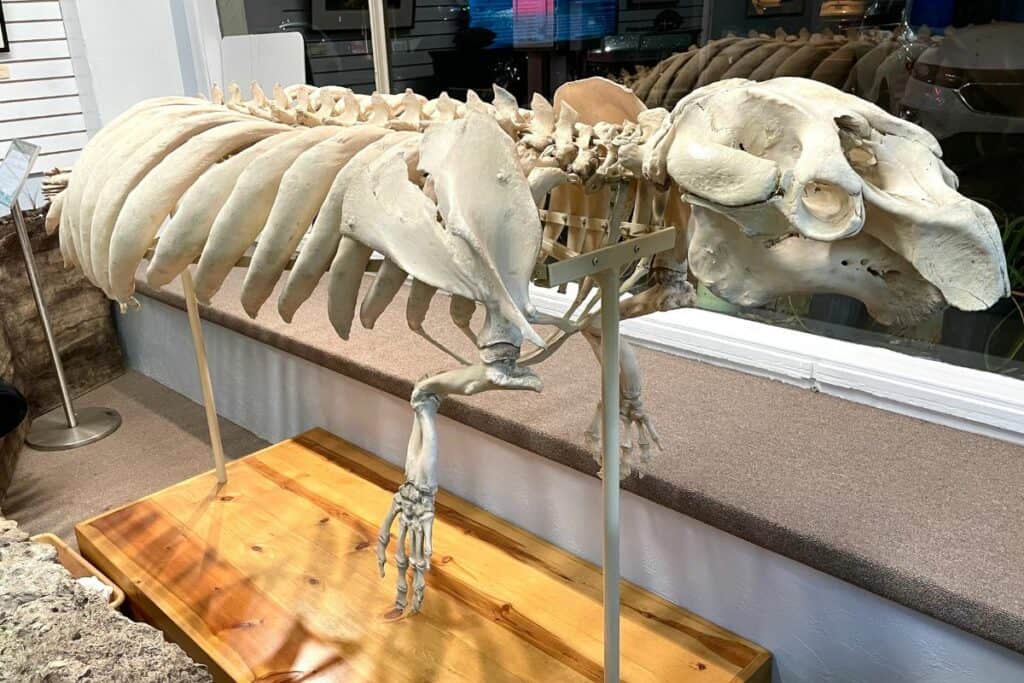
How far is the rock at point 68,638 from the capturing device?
1.48 m

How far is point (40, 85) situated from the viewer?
382cm

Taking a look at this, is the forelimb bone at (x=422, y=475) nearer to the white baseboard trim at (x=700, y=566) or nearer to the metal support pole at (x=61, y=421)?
the white baseboard trim at (x=700, y=566)

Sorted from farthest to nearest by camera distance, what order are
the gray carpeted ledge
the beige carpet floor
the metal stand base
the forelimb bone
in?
the metal stand base
the beige carpet floor
the gray carpeted ledge
the forelimb bone

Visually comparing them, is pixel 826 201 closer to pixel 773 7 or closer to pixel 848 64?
pixel 848 64

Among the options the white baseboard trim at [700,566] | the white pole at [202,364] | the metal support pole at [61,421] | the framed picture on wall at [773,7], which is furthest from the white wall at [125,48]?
the framed picture on wall at [773,7]

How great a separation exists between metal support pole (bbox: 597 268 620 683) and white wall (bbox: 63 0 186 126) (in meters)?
3.35

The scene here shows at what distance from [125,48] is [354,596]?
3.09 meters

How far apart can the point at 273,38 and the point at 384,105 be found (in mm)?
2200

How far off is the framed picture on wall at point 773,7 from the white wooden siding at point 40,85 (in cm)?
329

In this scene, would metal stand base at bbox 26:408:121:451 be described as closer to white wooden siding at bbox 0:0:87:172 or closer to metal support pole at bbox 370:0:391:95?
white wooden siding at bbox 0:0:87:172

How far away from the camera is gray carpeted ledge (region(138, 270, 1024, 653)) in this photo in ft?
4.39

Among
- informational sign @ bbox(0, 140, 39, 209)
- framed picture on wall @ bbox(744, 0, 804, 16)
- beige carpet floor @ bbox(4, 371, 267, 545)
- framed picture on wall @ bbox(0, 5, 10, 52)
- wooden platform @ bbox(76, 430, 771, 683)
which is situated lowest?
beige carpet floor @ bbox(4, 371, 267, 545)

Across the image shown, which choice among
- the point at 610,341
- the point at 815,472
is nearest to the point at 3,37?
the point at 610,341

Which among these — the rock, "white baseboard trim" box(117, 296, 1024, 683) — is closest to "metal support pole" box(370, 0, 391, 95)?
"white baseboard trim" box(117, 296, 1024, 683)
